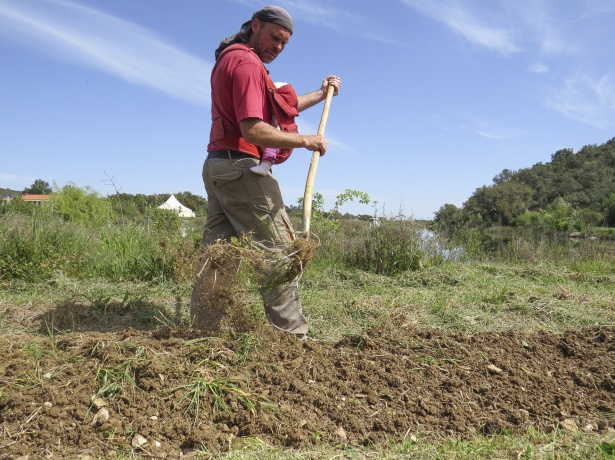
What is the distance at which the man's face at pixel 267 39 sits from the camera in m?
3.50

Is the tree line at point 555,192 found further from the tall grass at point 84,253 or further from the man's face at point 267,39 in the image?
the man's face at point 267,39

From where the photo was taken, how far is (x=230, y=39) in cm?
369

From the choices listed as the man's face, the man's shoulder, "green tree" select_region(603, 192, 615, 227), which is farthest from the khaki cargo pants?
"green tree" select_region(603, 192, 615, 227)

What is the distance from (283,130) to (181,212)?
5.21m

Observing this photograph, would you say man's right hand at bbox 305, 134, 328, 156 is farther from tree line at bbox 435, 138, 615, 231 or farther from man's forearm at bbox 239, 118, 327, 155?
tree line at bbox 435, 138, 615, 231

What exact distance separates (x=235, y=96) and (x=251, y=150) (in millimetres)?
382

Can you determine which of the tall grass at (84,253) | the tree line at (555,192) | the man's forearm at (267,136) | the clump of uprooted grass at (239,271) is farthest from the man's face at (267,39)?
the tree line at (555,192)

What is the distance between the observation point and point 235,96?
10.7 feet

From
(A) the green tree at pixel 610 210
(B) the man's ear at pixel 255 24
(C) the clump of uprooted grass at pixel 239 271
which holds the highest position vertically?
(A) the green tree at pixel 610 210

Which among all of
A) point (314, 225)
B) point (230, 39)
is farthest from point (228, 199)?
point (314, 225)

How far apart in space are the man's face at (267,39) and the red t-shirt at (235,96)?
210mm

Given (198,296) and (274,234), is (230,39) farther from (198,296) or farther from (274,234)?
(198,296)

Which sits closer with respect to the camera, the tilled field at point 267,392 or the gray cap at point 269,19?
the tilled field at point 267,392

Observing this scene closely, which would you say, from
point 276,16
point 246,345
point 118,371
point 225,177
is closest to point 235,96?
point 225,177
